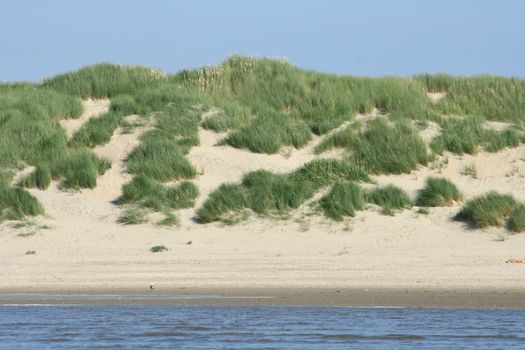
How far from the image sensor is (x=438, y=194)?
17781 mm

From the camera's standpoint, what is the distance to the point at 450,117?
2183 cm

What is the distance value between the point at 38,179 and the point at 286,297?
810cm

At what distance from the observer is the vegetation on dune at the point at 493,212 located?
54.1 ft

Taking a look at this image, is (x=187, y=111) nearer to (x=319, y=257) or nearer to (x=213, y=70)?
(x=213, y=70)

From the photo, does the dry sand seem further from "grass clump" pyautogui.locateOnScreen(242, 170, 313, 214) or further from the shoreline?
"grass clump" pyautogui.locateOnScreen(242, 170, 313, 214)

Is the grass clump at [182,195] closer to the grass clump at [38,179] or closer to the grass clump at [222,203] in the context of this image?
the grass clump at [222,203]

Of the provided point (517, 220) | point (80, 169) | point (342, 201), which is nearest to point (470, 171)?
point (342, 201)

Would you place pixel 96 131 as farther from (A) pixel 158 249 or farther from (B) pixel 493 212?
(B) pixel 493 212

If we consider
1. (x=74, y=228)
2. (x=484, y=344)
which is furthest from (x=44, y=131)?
(x=484, y=344)

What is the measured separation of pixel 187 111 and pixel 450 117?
499cm

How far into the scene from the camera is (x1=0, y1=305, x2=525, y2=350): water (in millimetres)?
10195

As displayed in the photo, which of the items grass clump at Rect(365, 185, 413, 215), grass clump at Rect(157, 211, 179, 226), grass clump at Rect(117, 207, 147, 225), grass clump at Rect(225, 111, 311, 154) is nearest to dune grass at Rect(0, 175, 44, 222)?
grass clump at Rect(117, 207, 147, 225)

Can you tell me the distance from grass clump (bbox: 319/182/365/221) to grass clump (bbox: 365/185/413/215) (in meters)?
0.17

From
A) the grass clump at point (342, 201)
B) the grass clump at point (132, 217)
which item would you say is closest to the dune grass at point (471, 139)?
the grass clump at point (342, 201)
